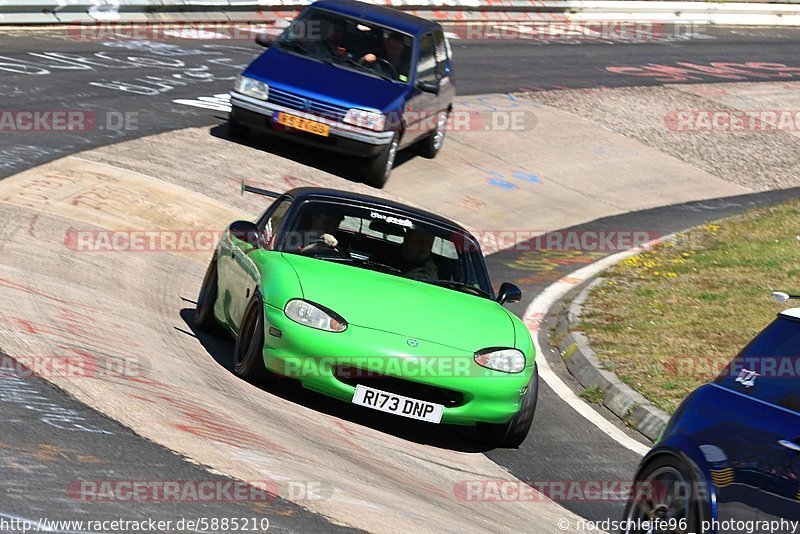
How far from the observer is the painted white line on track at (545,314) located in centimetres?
980

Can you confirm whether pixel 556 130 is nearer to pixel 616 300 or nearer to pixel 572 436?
pixel 616 300

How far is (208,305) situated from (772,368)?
5.14m

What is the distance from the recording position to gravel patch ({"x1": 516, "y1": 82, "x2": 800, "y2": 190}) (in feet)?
72.0

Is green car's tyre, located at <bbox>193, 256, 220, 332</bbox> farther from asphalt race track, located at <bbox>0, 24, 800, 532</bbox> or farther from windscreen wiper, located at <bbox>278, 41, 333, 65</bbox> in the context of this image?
windscreen wiper, located at <bbox>278, 41, 333, 65</bbox>

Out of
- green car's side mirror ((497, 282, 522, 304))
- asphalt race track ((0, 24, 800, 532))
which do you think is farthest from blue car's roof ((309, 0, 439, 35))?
green car's side mirror ((497, 282, 522, 304))

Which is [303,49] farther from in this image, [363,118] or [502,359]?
[502,359]

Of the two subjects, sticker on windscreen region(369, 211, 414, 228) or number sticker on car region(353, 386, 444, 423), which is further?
sticker on windscreen region(369, 211, 414, 228)

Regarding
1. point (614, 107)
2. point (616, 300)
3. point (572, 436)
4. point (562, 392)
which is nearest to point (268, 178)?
point (616, 300)

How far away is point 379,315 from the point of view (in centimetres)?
862

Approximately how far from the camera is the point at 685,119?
24062mm

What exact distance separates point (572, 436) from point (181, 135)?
9070 mm

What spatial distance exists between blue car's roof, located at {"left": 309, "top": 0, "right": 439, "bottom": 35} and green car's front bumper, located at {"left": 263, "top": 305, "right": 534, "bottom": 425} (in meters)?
9.17

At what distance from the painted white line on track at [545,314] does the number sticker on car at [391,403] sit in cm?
186

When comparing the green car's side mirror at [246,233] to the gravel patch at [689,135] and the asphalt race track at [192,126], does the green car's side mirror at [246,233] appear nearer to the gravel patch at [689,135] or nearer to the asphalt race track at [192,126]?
the asphalt race track at [192,126]
